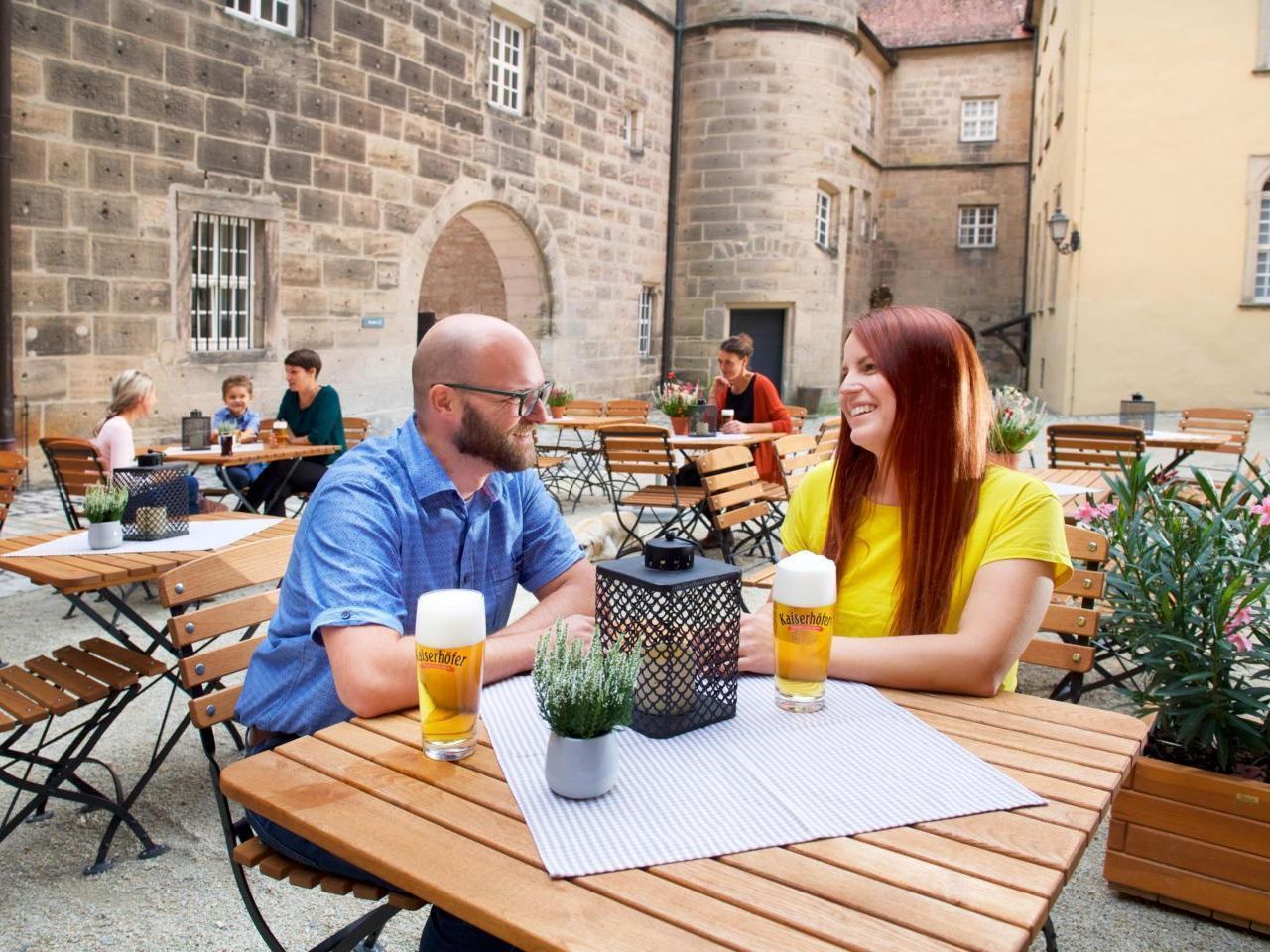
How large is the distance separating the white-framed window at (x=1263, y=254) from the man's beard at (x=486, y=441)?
53.9 feet

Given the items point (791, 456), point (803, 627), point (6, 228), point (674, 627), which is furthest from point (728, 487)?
point (6, 228)

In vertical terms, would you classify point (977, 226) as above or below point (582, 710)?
above

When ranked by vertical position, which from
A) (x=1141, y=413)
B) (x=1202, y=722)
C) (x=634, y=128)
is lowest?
(x=1202, y=722)

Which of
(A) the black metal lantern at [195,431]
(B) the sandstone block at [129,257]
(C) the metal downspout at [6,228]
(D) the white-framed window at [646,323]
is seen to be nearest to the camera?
(A) the black metal lantern at [195,431]

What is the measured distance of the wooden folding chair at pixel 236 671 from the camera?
6.06ft

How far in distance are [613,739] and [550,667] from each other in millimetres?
128

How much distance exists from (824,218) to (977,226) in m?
8.34

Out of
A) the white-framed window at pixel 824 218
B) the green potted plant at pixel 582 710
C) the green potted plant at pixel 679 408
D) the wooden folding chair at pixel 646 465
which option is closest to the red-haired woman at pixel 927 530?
the green potted plant at pixel 582 710

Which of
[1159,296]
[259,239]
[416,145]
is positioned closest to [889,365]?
[259,239]

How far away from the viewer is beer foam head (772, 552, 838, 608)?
1.67 meters

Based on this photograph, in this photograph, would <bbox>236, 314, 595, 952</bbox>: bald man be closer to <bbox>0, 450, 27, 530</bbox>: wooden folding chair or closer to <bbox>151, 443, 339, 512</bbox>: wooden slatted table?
<bbox>0, 450, 27, 530</bbox>: wooden folding chair

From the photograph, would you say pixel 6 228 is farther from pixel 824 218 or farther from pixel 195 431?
pixel 824 218

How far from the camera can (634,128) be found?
55.2 ft

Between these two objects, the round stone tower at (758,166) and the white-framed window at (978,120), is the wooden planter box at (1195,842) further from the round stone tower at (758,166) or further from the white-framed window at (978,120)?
the white-framed window at (978,120)
